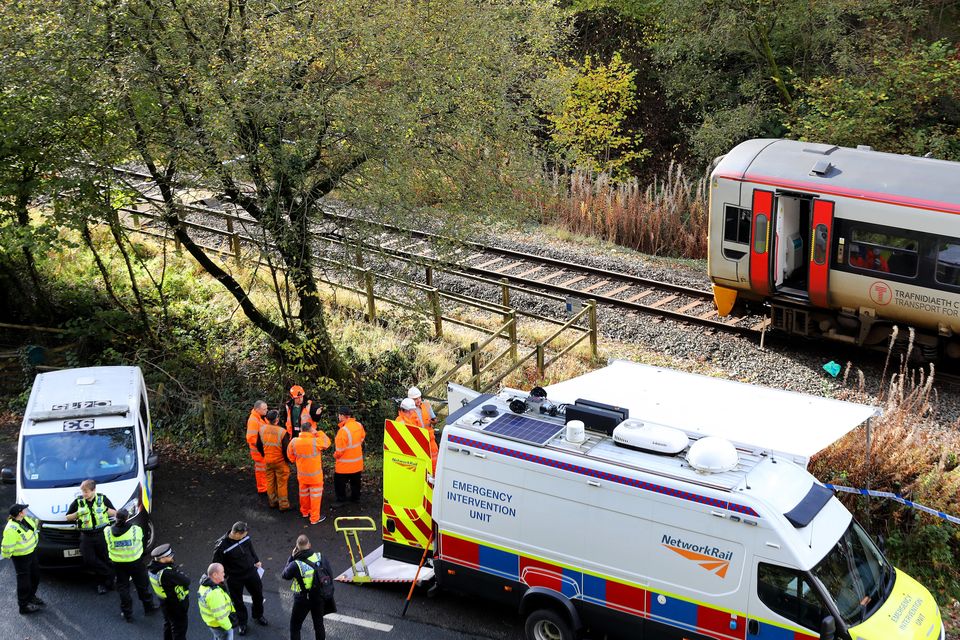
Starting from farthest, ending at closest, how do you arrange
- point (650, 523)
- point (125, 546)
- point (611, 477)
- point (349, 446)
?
point (349, 446)
point (125, 546)
point (611, 477)
point (650, 523)

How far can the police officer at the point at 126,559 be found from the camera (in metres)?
9.54

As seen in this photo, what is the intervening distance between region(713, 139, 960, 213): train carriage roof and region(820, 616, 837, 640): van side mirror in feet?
27.4

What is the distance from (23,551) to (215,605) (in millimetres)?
2626

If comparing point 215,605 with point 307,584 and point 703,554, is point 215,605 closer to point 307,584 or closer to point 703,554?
point 307,584

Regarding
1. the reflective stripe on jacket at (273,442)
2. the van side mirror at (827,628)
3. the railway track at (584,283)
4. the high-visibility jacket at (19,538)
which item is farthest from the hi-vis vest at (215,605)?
the railway track at (584,283)

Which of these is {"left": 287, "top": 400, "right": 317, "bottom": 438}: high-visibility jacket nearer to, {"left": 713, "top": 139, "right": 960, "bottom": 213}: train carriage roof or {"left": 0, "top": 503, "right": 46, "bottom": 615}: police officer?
{"left": 0, "top": 503, "right": 46, "bottom": 615}: police officer

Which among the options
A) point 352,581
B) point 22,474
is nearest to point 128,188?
point 22,474

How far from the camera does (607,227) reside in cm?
2281

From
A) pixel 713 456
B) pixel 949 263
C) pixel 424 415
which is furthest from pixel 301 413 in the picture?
pixel 949 263

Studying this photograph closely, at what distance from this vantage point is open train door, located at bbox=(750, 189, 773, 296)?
1523cm

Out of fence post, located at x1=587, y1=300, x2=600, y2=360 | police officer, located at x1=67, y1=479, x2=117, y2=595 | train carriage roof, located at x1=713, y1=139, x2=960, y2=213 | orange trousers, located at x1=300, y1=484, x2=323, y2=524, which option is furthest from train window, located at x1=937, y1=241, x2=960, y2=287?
police officer, located at x1=67, y1=479, x2=117, y2=595

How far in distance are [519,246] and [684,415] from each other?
1213 centimetres

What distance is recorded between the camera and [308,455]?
11125 mm

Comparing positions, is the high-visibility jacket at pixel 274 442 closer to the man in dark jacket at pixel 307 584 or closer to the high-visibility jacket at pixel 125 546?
the high-visibility jacket at pixel 125 546
